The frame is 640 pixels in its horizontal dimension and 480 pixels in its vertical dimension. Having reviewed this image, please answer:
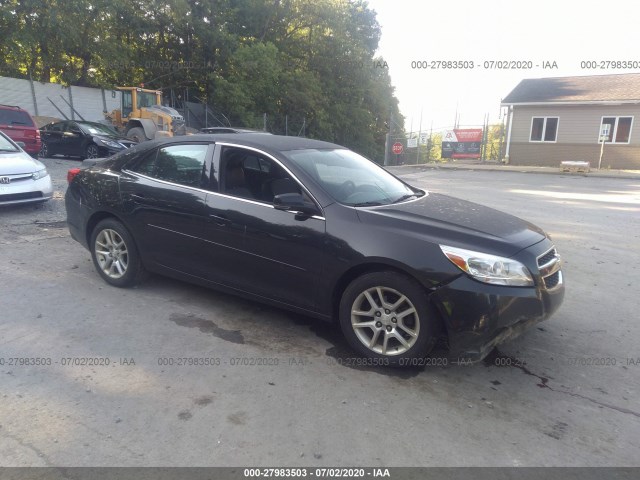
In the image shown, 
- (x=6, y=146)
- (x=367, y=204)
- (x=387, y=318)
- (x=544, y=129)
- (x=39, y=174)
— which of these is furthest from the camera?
(x=544, y=129)

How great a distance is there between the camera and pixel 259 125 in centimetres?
2906

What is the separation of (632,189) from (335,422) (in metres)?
17.8

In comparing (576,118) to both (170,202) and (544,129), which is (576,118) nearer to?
(544,129)

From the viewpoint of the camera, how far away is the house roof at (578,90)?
26266mm

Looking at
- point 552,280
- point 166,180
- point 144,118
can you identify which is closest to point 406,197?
point 552,280

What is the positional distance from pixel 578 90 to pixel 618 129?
10.8 ft

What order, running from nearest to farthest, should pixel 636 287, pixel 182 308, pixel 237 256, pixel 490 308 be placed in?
pixel 490 308, pixel 237 256, pixel 182 308, pixel 636 287

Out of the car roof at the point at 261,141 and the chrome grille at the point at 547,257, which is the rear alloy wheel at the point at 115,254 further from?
the chrome grille at the point at 547,257

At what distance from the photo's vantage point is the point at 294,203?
3.82 m

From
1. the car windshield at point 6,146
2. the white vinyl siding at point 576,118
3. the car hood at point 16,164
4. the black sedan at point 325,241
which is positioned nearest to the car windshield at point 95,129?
the car windshield at point 6,146

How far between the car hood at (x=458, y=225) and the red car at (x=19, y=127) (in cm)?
1338

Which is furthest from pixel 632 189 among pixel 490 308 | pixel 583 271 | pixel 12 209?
pixel 12 209

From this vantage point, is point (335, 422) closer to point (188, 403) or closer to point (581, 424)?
point (188, 403)

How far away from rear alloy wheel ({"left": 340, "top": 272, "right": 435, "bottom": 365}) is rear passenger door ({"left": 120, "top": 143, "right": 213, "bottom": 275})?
155cm
